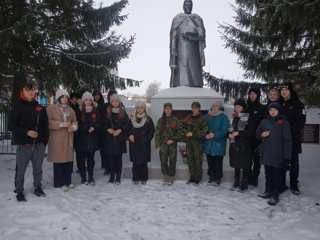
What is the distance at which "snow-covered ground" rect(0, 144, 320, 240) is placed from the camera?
4035 mm

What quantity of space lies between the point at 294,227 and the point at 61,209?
10.2 ft

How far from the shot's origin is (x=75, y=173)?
7363 millimetres

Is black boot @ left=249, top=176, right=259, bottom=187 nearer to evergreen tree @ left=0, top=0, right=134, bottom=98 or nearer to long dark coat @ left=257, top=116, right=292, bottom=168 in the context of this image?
long dark coat @ left=257, top=116, right=292, bottom=168

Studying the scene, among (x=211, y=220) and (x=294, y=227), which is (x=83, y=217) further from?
(x=294, y=227)

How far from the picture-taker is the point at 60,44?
9953 mm

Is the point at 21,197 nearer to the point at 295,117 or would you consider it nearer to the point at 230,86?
the point at 295,117

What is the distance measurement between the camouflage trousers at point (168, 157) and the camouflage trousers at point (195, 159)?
0.92 ft

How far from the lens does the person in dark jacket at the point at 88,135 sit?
20.6ft

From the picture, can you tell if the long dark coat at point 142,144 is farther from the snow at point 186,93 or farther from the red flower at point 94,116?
the snow at point 186,93

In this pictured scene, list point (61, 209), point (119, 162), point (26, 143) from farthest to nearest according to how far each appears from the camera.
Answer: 1. point (119, 162)
2. point (26, 143)
3. point (61, 209)

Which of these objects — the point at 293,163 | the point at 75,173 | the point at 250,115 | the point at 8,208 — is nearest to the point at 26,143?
the point at 8,208

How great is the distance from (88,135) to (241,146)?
2754 mm

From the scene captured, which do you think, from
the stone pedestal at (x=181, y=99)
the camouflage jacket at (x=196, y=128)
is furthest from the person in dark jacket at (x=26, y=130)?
the stone pedestal at (x=181, y=99)


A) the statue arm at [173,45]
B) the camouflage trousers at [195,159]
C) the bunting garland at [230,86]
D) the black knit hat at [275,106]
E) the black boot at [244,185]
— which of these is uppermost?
the statue arm at [173,45]
